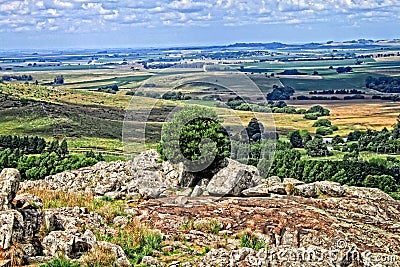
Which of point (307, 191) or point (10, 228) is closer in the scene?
point (10, 228)

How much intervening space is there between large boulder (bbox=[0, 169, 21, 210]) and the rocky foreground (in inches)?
1.2

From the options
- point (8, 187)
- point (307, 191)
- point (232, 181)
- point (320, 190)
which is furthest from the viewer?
point (320, 190)

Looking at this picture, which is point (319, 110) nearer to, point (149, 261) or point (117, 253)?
point (149, 261)

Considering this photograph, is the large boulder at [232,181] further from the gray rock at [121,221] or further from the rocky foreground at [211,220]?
the gray rock at [121,221]

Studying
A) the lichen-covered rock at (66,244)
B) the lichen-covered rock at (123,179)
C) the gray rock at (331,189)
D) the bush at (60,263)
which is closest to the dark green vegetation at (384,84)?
the gray rock at (331,189)

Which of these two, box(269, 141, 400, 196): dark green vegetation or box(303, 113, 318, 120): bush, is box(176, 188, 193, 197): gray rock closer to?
box(269, 141, 400, 196): dark green vegetation

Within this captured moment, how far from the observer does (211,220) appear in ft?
63.5

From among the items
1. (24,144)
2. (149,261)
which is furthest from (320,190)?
(24,144)

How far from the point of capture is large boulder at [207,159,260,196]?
77.8 feet

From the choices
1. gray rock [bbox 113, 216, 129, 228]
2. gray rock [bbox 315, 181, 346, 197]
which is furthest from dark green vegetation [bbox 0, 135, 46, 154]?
gray rock [bbox 113, 216, 129, 228]

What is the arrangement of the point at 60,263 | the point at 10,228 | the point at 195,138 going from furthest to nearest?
the point at 195,138 → the point at 10,228 → the point at 60,263

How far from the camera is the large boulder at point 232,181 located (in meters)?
23.7

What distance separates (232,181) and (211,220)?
4.75m

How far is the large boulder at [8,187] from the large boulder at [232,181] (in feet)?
31.2
